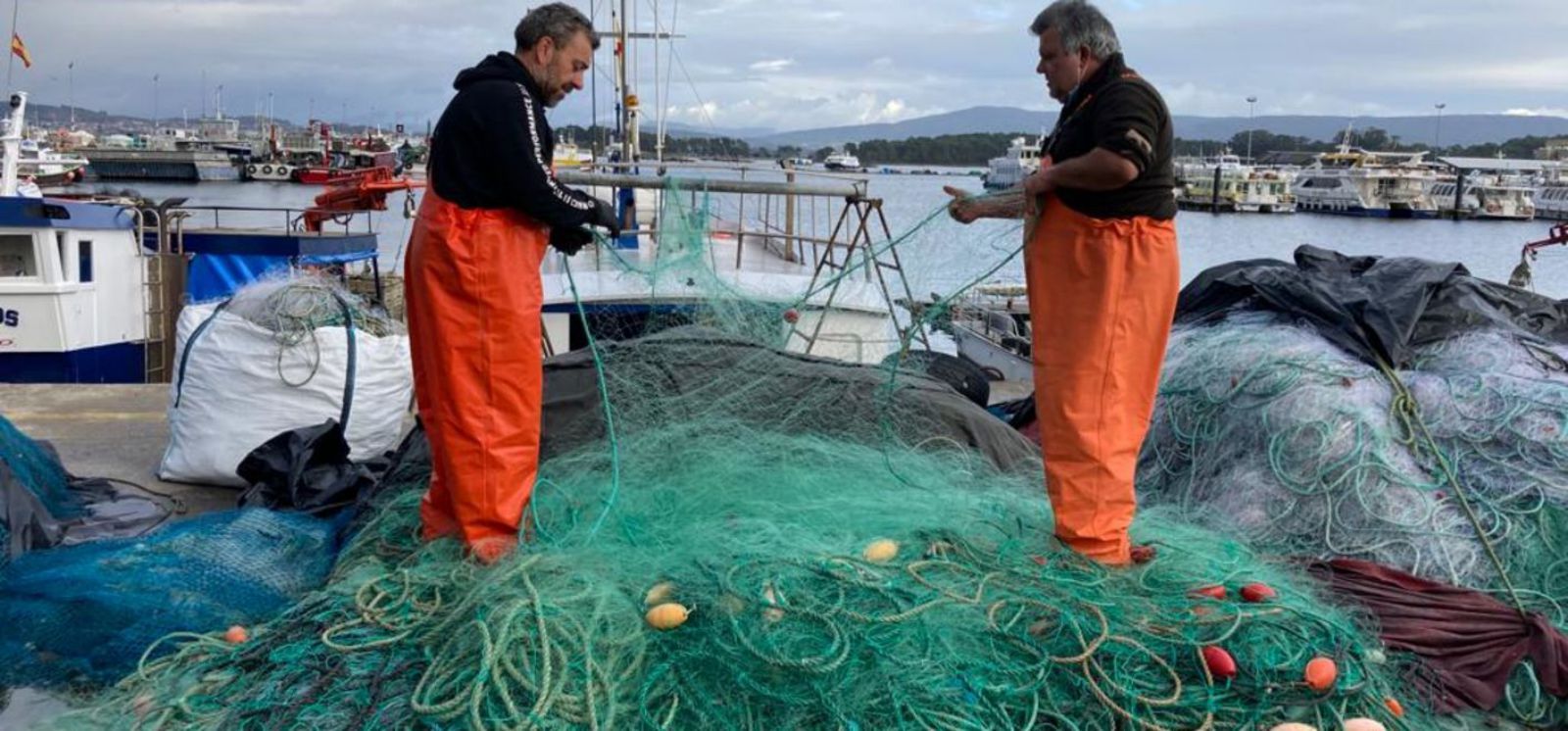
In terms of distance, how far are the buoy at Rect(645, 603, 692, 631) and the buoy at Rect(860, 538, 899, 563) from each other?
0.53 metres

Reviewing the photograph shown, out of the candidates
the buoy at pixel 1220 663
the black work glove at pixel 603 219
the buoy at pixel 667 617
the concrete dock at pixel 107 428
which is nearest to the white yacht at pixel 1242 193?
the concrete dock at pixel 107 428

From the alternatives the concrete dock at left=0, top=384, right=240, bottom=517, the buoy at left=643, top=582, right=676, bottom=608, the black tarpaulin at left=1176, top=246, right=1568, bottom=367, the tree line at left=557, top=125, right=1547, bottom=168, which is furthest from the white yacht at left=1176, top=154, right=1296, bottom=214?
the buoy at left=643, top=582, right=676, bottom=608

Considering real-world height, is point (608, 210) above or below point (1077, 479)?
above

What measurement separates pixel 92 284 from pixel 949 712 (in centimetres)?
1080

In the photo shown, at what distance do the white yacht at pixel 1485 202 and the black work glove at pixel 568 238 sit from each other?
6922cm

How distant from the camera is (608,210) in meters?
3.46

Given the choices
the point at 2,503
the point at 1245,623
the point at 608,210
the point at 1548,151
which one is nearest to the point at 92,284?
the point at 2,503

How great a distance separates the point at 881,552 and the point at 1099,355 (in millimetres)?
818

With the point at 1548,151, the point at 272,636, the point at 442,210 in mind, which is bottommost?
the point at 272,636

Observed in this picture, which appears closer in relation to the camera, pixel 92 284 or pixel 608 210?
pixel 608 210

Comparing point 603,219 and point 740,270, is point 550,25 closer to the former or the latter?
point 603,219

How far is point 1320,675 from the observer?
2568 mm

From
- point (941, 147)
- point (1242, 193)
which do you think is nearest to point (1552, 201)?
point (1242, 193)

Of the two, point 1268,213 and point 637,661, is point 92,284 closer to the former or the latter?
point 637,661
